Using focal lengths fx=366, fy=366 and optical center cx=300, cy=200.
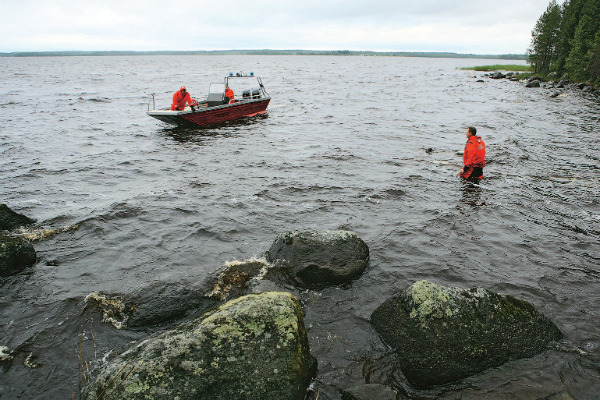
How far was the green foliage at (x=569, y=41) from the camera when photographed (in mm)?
44156

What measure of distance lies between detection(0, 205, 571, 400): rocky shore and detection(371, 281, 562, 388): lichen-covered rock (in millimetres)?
13

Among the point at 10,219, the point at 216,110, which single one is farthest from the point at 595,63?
the point at 10,219

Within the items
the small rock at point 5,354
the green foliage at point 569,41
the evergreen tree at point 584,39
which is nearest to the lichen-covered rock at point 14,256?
the small rock at point 5,354

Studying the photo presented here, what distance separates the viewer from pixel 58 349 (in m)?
5.08

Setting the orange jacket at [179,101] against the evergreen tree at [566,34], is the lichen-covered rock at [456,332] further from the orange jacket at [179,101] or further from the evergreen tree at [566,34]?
the evergreen tree at [566,34]

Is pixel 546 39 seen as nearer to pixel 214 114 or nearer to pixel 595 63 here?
pixel 595 63

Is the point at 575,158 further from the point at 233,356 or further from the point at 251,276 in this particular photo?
the point at 233,356

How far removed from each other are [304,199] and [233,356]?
7125 millimetres

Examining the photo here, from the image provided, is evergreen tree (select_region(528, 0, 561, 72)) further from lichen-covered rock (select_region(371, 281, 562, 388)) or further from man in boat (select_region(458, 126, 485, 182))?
lichen-covered rock (select_region(371, 281, 562, 388))

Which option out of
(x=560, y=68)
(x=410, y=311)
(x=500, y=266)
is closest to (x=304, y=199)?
(x=500, y=266)

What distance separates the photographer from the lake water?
195 inches

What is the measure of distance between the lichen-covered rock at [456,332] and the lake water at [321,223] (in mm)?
166

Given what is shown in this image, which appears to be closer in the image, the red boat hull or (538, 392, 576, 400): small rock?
(538, 392, 576, 400): small rock

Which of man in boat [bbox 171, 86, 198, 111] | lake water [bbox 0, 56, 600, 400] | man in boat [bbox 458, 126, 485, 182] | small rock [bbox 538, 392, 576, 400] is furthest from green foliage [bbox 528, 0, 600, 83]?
small rock [bbox 538, 392, 576, 400]
